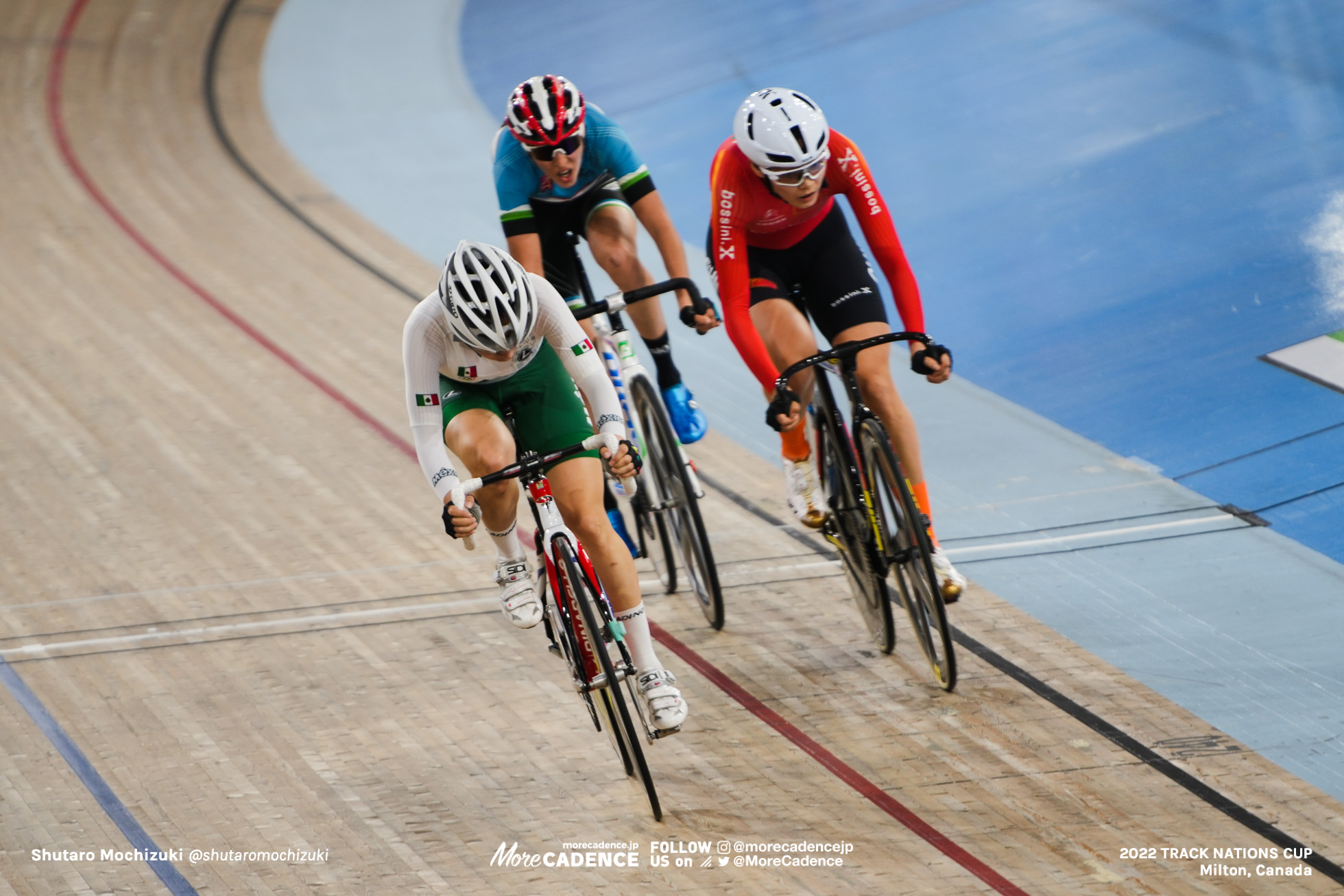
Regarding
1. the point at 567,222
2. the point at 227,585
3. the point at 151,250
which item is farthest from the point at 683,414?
the point at 151,250

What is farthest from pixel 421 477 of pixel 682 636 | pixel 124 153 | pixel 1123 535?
pixel 124 153

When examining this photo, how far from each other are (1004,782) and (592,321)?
5.86ft

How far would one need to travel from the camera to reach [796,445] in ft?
11.8

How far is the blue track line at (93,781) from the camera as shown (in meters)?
2.90

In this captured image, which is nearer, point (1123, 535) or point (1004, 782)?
point (1004, 782)

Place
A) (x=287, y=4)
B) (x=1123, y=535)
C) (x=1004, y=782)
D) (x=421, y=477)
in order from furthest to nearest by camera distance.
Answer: (x=287, y=4)
(x=421, y=477)
(x=1123, y=535)
(x=1004, y=782)

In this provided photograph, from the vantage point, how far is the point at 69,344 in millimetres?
5621

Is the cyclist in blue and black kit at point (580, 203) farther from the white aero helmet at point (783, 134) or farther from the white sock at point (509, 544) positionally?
the white sock at point (509, 544)

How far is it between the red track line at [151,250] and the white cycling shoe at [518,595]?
5.93 feet

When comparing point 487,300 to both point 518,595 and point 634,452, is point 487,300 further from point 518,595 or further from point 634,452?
point 518,595

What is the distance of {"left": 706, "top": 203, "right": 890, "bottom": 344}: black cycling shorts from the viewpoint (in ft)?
11.0

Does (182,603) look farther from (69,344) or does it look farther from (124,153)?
(124,153)

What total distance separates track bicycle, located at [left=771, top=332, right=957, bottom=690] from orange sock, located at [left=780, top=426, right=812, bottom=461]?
3.1 inches

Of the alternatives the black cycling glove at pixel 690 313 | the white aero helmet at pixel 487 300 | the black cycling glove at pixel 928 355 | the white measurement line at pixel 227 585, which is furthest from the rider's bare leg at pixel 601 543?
the white measurement line at pixel 227 585
